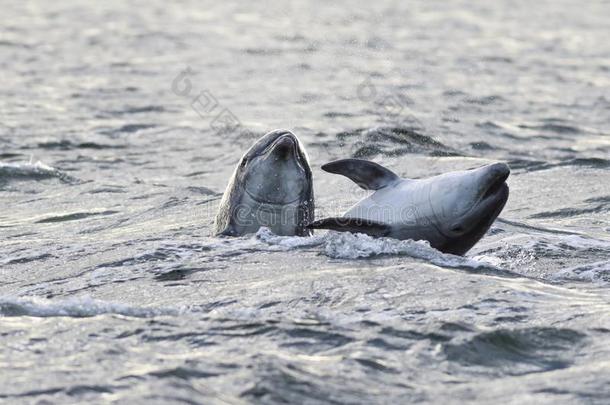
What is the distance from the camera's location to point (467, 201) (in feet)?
28.4

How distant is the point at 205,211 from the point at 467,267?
13.5ft

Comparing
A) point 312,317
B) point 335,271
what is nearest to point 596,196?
point 335,271

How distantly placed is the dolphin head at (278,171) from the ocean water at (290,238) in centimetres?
40

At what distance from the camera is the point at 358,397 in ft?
20.7

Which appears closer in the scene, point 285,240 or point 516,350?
point 516,350

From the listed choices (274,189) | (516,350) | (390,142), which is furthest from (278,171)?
(390,142)

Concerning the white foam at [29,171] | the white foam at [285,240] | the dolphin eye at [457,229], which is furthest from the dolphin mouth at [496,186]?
the white foam at [29,171]

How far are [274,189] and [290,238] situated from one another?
42cm

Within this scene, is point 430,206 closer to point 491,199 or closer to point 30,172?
point 491,199

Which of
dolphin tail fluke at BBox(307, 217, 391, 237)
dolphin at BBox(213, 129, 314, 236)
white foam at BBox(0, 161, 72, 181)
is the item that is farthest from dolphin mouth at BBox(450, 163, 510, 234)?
white foam at BBox(0, 161, 72, 181)

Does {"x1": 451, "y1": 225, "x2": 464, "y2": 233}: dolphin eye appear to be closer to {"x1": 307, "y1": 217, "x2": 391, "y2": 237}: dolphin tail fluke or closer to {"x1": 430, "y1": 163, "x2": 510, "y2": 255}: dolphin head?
{"x1": 430, "y1": 163, "x2": 510, "y2": 255}: dolphin head

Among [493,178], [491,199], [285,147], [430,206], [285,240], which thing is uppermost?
[285,147]

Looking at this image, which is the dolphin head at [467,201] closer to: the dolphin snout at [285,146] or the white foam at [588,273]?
the white foam at [588,273]

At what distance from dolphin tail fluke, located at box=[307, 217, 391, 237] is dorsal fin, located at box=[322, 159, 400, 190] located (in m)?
0.41
